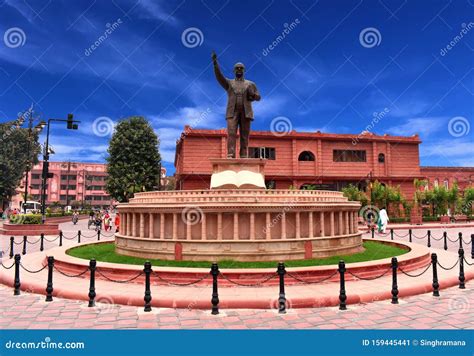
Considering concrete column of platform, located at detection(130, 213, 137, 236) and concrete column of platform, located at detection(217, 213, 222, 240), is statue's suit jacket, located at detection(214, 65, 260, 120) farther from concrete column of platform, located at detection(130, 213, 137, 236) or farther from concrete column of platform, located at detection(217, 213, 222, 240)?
concrete column of platform, located at detection(130, 213, 137, 236)

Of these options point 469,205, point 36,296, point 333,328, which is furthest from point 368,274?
point 469,205

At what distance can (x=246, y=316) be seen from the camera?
8141mm

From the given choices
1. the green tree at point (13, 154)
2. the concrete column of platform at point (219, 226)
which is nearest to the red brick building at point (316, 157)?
the green tree at point (13, 154)

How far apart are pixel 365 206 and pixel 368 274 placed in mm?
31866

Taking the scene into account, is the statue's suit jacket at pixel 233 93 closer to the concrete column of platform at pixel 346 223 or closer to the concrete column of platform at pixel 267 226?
the concrete column of platform at pixel 267 226

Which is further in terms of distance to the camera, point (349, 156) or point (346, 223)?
point (349, 156)

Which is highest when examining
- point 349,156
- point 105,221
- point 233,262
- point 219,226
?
point 349,156

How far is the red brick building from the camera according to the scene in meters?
45.9

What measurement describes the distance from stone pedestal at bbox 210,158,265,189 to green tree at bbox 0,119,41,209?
4856 cm

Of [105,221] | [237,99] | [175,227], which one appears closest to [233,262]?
[175,227]

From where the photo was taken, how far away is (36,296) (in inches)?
394

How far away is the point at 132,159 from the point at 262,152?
54.1 ft

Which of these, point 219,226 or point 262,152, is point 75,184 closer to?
point 262,152

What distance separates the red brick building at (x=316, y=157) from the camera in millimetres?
45906
